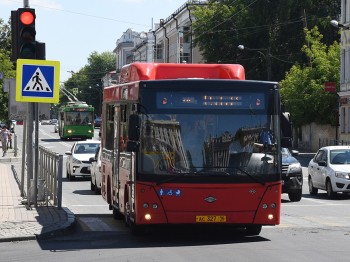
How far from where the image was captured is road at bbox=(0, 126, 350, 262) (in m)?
13.3

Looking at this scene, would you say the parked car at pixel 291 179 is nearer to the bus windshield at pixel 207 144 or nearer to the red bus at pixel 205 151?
the red bus at pixel 205 151

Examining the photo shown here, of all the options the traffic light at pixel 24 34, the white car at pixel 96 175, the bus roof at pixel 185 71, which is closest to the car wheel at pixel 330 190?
the white car at pixel 96 175

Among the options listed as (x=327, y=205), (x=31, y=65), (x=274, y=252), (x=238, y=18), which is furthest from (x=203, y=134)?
(x=238, y=18)

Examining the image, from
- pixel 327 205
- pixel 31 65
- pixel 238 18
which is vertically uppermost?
pixel 238 18

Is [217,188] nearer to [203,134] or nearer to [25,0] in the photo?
[203,134]

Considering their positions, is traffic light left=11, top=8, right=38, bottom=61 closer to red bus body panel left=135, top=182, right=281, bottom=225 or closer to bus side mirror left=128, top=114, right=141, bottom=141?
bus side mirror left=128, top=114, right=141, bottom=141

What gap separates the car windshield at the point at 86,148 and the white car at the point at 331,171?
10.4 metres

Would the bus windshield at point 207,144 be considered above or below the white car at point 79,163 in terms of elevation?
above

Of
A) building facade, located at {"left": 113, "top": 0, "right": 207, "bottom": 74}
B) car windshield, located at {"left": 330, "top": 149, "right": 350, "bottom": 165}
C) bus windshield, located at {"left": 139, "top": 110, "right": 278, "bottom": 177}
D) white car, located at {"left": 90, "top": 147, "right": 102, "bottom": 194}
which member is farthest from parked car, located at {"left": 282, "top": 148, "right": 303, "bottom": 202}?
building facade, located at {"left": 113, "top": 0, "right": 207, "bottom": 74}

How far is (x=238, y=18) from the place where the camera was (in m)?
81.8

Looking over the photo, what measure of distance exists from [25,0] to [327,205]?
9.84 m

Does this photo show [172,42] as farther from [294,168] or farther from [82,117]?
[294,168]

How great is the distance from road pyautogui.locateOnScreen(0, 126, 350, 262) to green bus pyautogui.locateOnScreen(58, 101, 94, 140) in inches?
2399

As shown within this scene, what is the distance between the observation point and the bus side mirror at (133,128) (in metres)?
15.0
